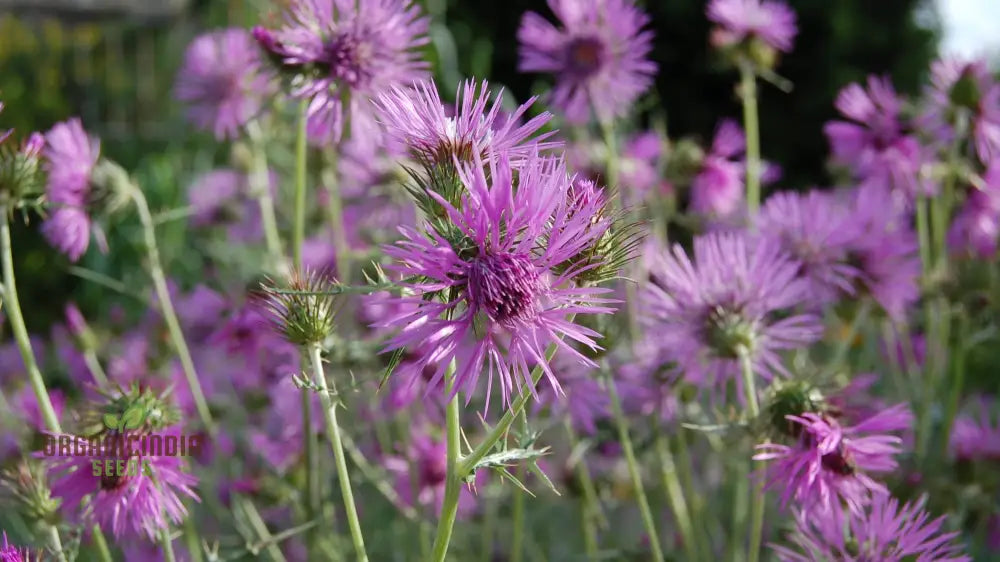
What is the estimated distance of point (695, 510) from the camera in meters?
2.31

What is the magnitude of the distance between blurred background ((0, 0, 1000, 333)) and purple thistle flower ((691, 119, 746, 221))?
3746 mm

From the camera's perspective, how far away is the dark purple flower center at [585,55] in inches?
93.4

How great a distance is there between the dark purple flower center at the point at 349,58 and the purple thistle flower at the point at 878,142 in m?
1.50

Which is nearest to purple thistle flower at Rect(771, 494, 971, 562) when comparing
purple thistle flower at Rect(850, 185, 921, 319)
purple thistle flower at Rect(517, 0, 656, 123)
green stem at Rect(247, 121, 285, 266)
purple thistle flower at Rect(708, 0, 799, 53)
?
purple thistle flower at Rect(850, 185, 921, 319)

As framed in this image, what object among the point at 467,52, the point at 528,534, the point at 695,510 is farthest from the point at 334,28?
the point at 467,52

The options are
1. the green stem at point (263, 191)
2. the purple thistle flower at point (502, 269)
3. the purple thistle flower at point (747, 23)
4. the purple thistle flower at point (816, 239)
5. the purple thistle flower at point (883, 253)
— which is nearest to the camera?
the purple thistle flower at point (502, 269)

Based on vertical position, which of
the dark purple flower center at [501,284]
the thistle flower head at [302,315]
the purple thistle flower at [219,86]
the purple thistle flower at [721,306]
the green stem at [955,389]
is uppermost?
the purple thistle flower at [219,86]

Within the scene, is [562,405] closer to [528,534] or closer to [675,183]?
[528,534]

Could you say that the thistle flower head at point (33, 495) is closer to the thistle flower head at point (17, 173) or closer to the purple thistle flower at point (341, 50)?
the thistle flower head at point (17, 173)

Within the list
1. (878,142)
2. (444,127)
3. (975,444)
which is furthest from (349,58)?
(975,444)

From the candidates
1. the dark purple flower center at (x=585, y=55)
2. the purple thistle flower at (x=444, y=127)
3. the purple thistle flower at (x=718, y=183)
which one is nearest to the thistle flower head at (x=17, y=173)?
the purple thistle flower at (x=444, y=127)

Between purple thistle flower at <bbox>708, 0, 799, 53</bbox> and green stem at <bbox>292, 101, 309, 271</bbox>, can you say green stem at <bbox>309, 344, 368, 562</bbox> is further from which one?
purple thistle flower at <bbox>708, 0, 799, 53</bbox>

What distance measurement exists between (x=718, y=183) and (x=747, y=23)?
1.57 feet

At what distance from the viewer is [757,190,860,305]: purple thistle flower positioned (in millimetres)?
2037
